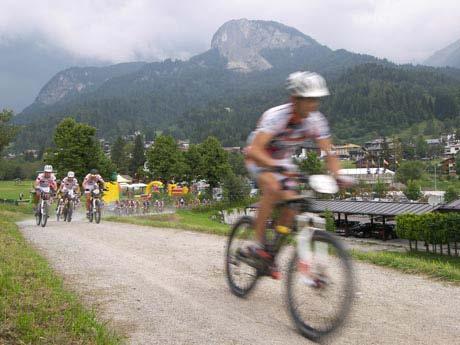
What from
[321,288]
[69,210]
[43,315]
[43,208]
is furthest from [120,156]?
[321,288]

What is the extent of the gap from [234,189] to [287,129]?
2916 inches

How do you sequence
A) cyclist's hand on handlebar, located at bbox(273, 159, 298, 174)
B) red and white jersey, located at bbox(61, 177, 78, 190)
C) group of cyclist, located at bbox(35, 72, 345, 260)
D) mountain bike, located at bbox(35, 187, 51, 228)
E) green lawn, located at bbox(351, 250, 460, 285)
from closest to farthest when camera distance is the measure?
group of cyclist, located at bbox(35, 72, 345, 260) → cyclist's hand on handlebar, located at bbox(273, 159, 298, 174) → green lawn, located at bbox(351, 250, 460, 285) → mountain bike, located at bbox(35, 187, 51, 228) → red and white jersey, located at bbox(61, 177, 78, 190)

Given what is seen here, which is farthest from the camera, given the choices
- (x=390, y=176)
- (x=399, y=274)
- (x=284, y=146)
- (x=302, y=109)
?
(x=390, y=176)

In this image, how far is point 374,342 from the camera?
4.61 metres

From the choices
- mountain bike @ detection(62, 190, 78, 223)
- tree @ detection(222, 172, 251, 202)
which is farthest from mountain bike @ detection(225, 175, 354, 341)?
tree @ detection(222, 172, 251, 202)

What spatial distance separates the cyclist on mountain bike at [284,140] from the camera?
4719 mm

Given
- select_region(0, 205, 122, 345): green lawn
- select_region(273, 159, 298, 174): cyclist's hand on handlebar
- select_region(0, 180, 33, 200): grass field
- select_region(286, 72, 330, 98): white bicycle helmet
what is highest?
select_region(0, 180, 33, 200): grass field

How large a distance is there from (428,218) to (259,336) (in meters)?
29.8

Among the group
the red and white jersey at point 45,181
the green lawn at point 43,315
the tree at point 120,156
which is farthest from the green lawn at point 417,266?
the tree at point 120,156

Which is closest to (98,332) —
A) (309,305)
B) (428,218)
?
(309,305)

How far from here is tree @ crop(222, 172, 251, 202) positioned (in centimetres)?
7819

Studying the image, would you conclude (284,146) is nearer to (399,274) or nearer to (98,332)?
(98,332)

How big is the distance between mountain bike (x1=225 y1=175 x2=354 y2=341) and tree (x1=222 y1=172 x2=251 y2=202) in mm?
72696

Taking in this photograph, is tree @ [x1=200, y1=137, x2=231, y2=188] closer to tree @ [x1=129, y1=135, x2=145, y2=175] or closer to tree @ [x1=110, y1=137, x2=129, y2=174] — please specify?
tree @ [x1=129, y1=135, x2=145, y2=175]
